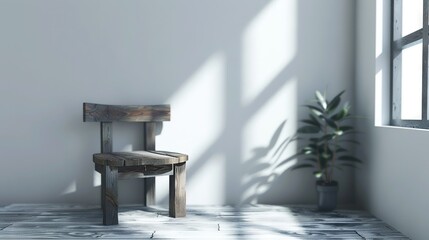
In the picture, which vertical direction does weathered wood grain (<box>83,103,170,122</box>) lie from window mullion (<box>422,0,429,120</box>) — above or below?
below

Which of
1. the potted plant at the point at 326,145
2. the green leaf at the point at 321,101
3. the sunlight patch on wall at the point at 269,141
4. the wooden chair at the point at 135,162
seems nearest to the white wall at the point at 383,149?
the potted plant at the point at 326,145

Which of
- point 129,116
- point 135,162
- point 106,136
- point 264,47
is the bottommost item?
point 135,162

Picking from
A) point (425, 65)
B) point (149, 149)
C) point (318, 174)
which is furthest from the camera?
point (149, 149)

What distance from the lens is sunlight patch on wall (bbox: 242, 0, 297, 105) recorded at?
2.85 m

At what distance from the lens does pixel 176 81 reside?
2.83 m

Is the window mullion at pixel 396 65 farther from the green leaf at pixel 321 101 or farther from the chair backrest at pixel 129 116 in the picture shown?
the chair backrest at pixel 129 116

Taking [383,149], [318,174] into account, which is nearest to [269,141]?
[318,174]

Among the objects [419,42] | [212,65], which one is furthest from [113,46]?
[419,42]

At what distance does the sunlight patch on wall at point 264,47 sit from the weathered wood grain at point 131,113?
57 centimetres

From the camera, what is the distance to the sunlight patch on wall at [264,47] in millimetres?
2846

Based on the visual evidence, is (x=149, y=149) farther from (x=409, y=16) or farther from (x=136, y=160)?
(x=409, y=16)

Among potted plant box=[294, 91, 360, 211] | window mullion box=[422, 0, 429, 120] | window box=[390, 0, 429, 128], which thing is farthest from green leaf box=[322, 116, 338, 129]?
window mullion box=[422, 0, 429, 120]

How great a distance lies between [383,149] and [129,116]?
1591 mm

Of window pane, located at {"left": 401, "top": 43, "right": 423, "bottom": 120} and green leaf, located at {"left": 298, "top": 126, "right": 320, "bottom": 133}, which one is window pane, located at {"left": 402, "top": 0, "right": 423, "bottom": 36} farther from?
green leaf, located at {"left": 298, "top": 126, "right": 320, "bottom": 133}
